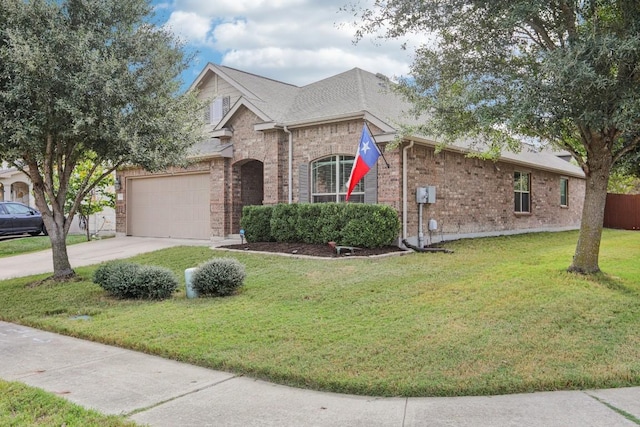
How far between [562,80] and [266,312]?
5.39 m

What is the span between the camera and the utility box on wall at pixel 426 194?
13424mm

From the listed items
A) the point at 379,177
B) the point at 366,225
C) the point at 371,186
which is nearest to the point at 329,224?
the point at 366,225

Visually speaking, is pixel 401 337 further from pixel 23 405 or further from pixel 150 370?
pixel 23 405

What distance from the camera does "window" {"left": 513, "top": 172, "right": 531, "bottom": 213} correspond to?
759 inches

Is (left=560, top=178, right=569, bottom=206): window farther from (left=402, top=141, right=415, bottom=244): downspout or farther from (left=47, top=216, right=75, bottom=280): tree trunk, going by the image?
(left=47, top=216, right=75, bottom=280): tree trunk

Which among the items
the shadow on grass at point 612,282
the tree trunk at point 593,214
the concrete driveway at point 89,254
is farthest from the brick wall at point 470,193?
the concrete driveway at point 89,254

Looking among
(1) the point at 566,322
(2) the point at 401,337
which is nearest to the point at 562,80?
(1) the point at 566,322

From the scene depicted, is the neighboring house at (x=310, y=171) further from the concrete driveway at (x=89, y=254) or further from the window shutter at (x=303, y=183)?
the concrete driveway at (x=89, y=254)

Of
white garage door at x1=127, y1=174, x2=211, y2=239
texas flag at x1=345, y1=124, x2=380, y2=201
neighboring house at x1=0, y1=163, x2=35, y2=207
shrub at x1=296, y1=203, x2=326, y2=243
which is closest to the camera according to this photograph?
texas flag at x1=345, y1=124, x2=380, y2=201

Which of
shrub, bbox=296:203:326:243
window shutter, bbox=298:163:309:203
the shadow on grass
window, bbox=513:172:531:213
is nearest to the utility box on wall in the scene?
shrub, bbox=296:203:326:243

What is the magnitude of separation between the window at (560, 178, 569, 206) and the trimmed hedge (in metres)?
14.6

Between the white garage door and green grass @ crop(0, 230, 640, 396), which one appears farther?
the white garage door

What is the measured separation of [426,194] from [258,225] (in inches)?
186

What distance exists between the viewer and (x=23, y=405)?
157 inches
